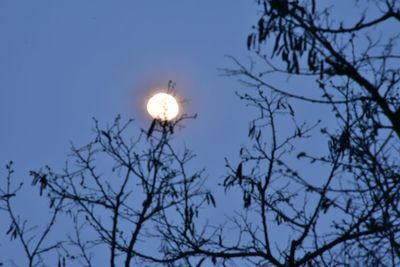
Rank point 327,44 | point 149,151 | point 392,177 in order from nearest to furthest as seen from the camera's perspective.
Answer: point 327,44, point 392,177, point 149,151

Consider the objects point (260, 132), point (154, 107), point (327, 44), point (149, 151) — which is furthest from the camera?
point (149, 151)

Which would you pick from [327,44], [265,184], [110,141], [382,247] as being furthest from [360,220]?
[110,141]

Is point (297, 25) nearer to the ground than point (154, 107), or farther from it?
Result: nearer to the ground

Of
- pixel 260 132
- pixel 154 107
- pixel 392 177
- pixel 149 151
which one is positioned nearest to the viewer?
pixel 392 177

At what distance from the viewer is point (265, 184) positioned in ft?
20.1

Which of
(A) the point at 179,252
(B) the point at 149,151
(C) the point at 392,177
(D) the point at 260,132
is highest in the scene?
(B) the point at 149,151

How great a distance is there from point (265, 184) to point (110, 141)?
248cm

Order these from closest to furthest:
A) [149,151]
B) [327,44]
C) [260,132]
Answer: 1. [327,44]
2. [260,132]
3. [149,151]

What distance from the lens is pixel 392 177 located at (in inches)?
164

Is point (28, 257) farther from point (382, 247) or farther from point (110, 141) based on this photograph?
point (382, 247)

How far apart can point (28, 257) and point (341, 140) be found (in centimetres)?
474

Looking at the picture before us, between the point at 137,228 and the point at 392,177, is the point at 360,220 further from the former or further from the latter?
the point at 137,228

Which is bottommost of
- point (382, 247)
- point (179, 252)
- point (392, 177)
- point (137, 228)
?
point (382, 247)

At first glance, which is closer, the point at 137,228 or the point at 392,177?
the point at 392,177
